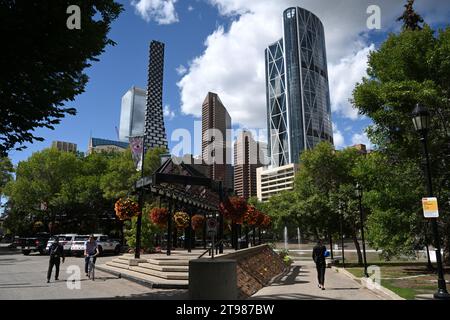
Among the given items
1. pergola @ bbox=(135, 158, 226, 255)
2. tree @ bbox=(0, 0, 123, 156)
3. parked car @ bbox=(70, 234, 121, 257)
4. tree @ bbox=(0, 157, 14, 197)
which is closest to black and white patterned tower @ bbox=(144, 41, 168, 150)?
tree @ bbox=(0, 157, 14, 197)

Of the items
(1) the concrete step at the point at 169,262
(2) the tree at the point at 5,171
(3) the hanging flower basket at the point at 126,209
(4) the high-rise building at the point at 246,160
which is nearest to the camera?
(1) the concrete step at the point at 169,262

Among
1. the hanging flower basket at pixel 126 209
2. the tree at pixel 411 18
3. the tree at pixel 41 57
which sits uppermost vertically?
the tree at pixel 411 18

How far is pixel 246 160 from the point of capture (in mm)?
137750

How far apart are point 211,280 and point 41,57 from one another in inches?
260

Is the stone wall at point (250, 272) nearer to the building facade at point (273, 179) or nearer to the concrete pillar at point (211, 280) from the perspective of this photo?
the concrete pillar at point (211, 280)

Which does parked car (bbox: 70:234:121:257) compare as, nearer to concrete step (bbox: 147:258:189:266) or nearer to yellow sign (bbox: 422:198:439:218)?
concrete step (bbox: 147:258:189:266)

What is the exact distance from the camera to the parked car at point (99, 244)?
31.7 metres

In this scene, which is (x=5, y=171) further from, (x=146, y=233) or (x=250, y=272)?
(x=250, y=272)

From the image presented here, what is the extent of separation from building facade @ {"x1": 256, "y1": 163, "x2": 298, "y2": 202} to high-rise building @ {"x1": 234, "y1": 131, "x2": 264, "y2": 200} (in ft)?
17.3

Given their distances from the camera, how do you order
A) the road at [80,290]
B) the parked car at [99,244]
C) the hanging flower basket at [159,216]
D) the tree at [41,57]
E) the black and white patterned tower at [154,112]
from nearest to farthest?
the tree at [41,57], the road at [80,290], the hanging flower basket at [159,216], the parked car at [99,244], the black and white patterned tower at [154,112]

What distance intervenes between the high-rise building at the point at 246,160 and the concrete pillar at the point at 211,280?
3411 centimetres

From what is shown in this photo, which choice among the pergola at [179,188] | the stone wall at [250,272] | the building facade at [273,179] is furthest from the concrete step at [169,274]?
the building facade at [273,179]

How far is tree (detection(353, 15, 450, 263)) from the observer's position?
16.8 m

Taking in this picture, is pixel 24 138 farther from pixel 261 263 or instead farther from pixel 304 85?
pixel 304 85
